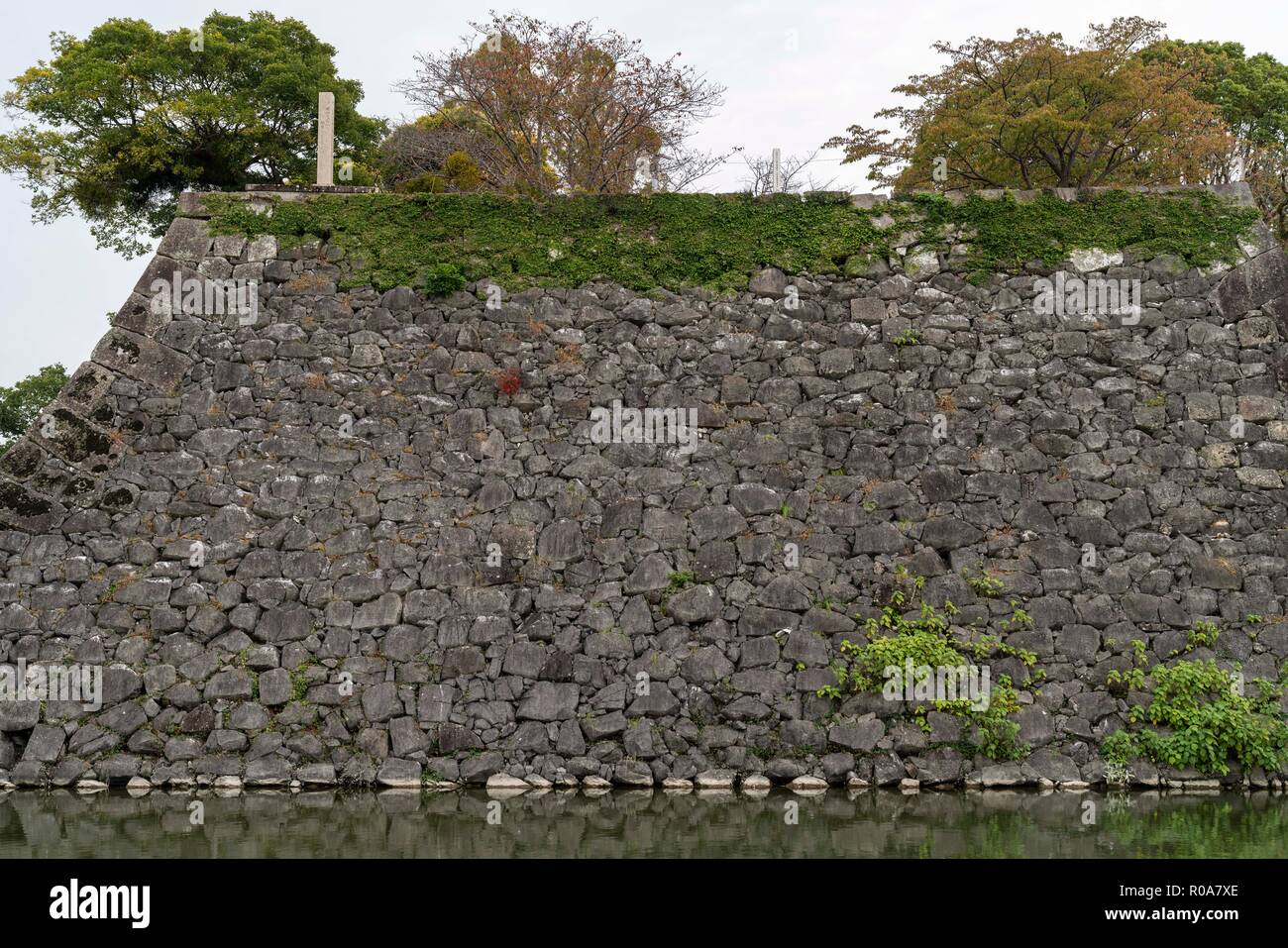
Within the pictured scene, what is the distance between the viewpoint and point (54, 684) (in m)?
10.5

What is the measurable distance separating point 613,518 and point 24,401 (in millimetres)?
18494

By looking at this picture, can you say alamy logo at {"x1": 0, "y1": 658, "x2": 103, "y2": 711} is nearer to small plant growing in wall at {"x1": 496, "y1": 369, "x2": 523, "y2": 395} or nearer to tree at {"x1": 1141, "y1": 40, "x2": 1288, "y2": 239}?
small plant growing in wall at {"x1": 496, "y1": 369, "x2": 523, "y2": 395}

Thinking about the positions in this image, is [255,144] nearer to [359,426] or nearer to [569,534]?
[359,426]

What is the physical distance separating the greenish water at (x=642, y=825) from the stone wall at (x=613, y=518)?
1.85 ft

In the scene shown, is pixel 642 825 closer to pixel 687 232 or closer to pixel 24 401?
pixel 687 232

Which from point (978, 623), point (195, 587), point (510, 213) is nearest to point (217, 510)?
point (195, 587)

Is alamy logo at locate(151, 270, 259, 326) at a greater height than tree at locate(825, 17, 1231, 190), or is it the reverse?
tree at locate(825, 17, 1231, 190)

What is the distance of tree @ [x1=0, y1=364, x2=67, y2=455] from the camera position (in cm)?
2373

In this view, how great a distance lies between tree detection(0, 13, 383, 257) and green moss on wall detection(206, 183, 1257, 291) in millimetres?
5665

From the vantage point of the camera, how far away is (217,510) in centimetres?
1116

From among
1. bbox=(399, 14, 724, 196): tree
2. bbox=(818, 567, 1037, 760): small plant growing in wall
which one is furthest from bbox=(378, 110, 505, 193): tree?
bbox=(818, 567, 1037, 760): small plant growing in wall

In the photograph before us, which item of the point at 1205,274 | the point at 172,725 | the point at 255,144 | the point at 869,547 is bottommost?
the point at 172,725

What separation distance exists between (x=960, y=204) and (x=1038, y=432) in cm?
Answer: 272

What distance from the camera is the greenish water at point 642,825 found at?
764cm
